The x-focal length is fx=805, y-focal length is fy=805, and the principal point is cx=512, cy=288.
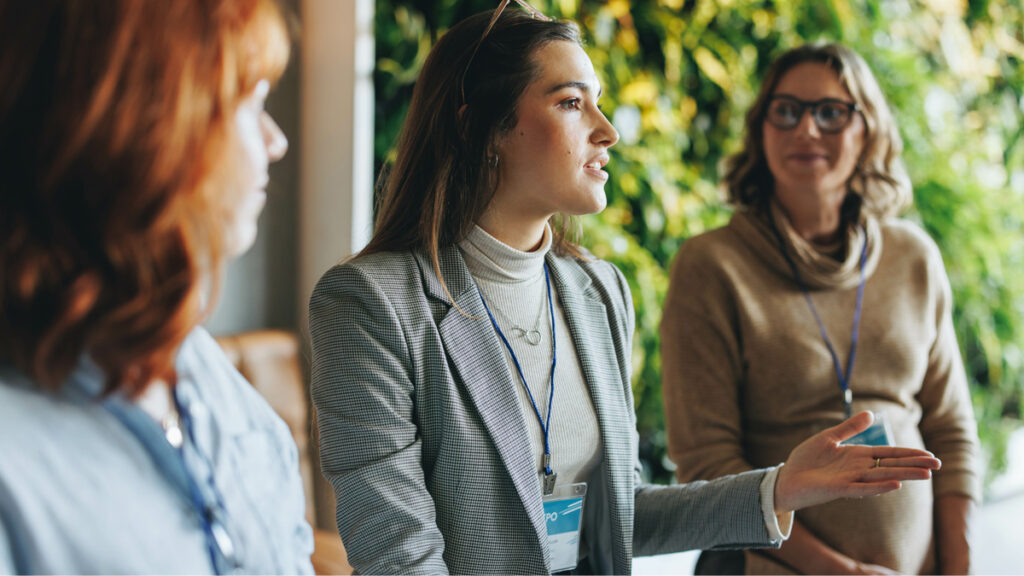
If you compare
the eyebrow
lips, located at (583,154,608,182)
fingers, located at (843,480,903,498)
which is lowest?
fingers, located at (843,480,903,498)

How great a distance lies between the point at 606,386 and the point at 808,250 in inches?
28.7

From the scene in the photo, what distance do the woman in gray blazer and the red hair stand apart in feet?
1.41

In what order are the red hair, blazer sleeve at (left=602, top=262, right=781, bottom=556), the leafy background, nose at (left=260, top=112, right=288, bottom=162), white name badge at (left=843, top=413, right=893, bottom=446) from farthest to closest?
the leafy background
white name badge at (left=843, top=413, right=893, bottom=446)
blazer sleeve at (left=602, top=262, right=781, bottom=556)
nose at (left=260, top=112, right=288, bottom=162)
the red hair

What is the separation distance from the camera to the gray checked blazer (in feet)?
3.76

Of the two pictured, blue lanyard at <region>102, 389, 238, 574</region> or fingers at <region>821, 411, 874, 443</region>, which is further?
fingers at <region>821, 411, 874, 443</region>

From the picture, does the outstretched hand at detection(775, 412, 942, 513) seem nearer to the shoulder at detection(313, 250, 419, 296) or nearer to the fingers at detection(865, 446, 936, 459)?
the fingers at detection(865, 446, 936, 459)

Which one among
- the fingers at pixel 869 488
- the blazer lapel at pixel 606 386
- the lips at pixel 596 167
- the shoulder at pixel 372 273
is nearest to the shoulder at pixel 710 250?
the blazer lapel at pixel 606 386

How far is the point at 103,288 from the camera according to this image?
763 mm

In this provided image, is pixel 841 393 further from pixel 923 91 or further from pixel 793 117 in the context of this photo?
pixel 923 91

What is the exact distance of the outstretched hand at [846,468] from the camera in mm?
1287

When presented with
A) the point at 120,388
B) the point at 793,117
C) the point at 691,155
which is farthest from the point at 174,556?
the point at 691,155

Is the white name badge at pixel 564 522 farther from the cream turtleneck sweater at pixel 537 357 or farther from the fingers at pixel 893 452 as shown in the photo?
the fingers at pixel 893 452

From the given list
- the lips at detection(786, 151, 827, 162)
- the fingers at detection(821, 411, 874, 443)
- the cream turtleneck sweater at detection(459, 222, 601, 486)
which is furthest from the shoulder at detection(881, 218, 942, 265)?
the cream turtleneck sweater at detection(459, 222, 601, 486)

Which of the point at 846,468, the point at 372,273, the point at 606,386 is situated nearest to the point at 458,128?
the point at 372,273
